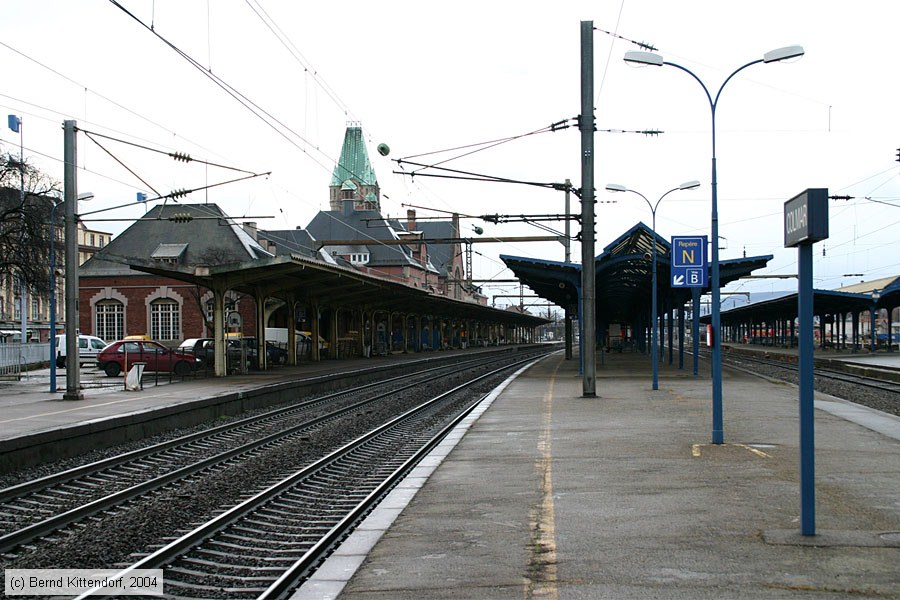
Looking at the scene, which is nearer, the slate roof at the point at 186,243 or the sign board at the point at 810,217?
the sign board at the point at 810,217

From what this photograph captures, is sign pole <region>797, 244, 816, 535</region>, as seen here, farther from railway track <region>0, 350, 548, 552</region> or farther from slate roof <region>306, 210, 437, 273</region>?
slate roof <region>306, 210, 437, 273</region>

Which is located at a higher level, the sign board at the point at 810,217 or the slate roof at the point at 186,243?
the slate roof at the point at 186,243

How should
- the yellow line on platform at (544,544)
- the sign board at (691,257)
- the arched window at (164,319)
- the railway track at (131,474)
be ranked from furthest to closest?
the arched window at (164,319), the sign board at (691,257), the railway track at (131,474), the yellow line on platform at (544,544)

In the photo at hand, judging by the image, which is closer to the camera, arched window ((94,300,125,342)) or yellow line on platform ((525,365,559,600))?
yellow line on platform ((525,365,559,600))

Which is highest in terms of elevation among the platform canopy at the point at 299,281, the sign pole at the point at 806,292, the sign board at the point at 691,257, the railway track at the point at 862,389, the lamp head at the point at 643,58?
the lamp head at the point at 643,58

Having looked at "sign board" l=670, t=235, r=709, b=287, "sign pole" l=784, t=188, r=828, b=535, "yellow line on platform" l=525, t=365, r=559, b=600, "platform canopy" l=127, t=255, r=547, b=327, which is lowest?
"yellow line on platform" l=525, t=365, r=559, b=600

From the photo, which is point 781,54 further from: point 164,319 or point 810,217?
point 164,319

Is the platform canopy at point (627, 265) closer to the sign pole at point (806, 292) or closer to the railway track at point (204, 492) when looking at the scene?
the railway track at point (204, 492)

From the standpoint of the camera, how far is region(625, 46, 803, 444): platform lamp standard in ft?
43.7

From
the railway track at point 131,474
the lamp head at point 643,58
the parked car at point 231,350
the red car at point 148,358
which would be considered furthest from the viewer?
the parked car at point 231,350

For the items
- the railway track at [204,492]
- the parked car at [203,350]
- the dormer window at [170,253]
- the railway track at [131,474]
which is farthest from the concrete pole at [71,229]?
the dormer window at [170,253]

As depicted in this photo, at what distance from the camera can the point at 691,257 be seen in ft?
58.0

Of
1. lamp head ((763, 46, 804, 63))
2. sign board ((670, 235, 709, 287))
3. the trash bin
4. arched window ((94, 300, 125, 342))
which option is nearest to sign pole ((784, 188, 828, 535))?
lamp head ((763, 46, 804, 63))

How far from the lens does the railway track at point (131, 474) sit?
9.80 meters
